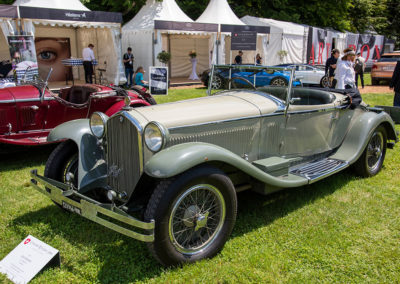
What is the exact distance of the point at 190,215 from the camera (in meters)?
2.96

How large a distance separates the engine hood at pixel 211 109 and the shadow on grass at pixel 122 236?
3.71 ft

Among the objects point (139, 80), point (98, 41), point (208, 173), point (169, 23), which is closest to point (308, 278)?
point (208, 173)

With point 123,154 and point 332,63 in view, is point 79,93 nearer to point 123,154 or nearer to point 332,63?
point 123,154

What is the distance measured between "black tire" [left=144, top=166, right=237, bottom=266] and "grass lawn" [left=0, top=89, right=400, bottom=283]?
145 millimetres

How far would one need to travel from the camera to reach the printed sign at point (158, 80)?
40.8 ft

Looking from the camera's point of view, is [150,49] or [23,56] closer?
[23,56]

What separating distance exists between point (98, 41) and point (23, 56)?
4996 mm

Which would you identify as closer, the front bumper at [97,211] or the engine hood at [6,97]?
the front bumper at [97,211]

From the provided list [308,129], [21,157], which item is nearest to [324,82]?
[308,129]

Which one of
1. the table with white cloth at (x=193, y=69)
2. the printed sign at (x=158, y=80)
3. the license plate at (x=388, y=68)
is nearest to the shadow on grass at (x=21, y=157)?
the printed sign at (x=158, y=80)

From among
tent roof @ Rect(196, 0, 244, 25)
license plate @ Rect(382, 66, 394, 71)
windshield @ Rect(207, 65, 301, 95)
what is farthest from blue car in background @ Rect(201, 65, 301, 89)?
license plate @ Rect(382, 66, 394, 71)

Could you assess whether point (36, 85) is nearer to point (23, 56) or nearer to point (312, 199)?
point (312, 199)

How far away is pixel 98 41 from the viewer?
52.5ft

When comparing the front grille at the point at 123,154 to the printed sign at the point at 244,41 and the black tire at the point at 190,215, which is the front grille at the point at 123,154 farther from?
the printed sign at the point at 244,41
